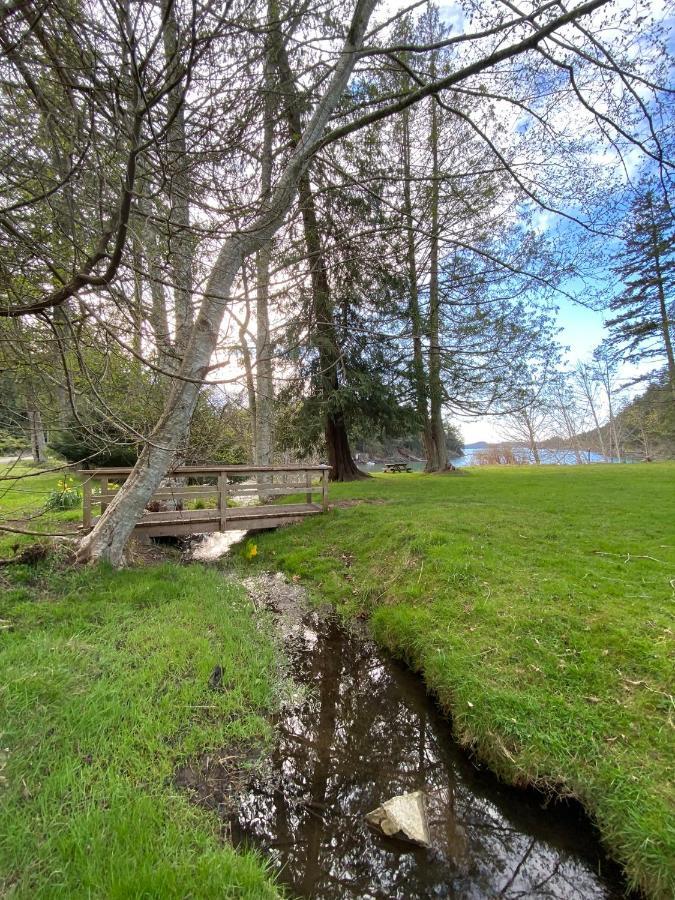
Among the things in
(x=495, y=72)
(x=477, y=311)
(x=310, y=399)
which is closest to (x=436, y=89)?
(x=495, y=72)

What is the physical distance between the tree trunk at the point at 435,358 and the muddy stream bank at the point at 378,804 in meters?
5.25

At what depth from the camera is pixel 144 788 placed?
1802 millimetres

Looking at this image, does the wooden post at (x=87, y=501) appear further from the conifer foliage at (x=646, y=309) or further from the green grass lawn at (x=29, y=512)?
the conifer foliage at (x=646, y=309)

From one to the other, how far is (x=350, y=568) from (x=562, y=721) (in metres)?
3.28

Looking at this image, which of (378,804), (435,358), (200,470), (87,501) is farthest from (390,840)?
(435,358)

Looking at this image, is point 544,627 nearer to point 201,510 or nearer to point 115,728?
point 115,728

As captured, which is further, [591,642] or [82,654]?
[591,642]

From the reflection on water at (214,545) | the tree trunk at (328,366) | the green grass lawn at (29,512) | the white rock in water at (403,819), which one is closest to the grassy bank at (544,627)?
the white rock in water at (403,819)

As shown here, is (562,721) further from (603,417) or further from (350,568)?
(603,417)

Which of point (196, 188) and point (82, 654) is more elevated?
point (196, 188)

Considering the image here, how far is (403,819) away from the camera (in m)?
1.84

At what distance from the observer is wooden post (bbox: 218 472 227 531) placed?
6418 millimetres

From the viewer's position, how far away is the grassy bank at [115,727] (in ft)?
4.47

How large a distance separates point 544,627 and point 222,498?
5187mm
